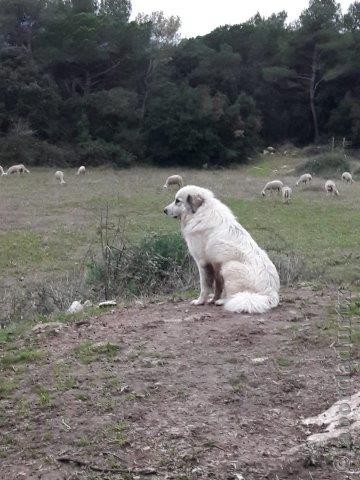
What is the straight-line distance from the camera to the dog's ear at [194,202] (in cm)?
748

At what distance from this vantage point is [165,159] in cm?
4688

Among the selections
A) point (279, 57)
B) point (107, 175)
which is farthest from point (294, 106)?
point (107, 175)

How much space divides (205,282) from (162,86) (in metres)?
42.8

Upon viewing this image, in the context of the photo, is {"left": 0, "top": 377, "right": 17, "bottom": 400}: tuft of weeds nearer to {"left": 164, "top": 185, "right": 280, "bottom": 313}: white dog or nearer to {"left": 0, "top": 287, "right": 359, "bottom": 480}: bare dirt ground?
{"left": 0, "top": 287, "right": 359, "bottom": 480}: bare dirt ground

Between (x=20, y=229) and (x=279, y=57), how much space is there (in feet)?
121

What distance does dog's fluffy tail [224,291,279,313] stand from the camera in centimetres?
639

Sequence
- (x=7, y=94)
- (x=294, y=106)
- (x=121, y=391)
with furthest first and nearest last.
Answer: (x=294, y=106), (x=7, y=94), (x=121, y=391)

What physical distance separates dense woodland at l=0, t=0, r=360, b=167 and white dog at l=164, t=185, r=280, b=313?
36244 mm

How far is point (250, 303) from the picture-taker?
6.42 m

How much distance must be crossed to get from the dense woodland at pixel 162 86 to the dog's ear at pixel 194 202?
36.2 meters

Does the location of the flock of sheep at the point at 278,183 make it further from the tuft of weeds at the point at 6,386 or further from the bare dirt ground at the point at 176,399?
the tuft of weeds at the point at 6,386

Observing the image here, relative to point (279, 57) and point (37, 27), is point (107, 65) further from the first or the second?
point (279, 57)

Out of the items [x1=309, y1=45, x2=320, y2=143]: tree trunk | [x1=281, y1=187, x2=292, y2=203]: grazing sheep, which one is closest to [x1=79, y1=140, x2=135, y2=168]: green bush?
[x1=309, y1=45, x2=320, y2=143]: tree trunk

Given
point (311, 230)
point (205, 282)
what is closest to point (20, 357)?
point (205, 282)
